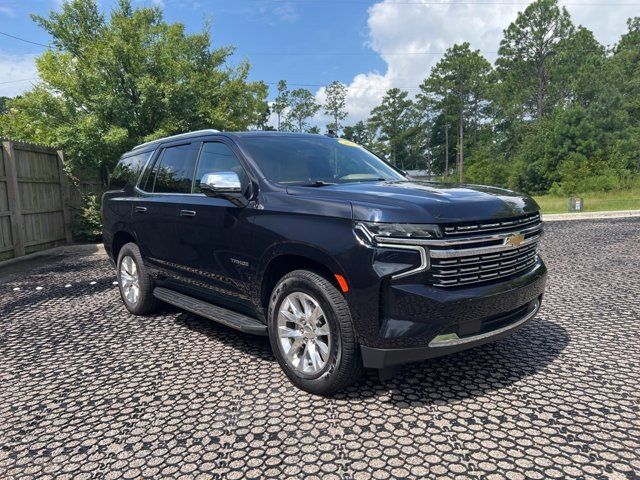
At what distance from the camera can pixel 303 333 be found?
329 cm

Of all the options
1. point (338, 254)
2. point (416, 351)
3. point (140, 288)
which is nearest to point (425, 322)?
point (416, 351)

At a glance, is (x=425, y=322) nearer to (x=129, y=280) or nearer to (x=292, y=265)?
(x=292, y=265)

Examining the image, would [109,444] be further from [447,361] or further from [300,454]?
[447,361]

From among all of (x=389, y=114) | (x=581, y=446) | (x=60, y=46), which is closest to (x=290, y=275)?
(x=581, y=446)

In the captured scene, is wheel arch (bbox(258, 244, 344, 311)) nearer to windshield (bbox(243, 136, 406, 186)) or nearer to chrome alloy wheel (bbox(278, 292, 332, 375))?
chrome alloy wheel (bbox(278, 292, 332, 375))

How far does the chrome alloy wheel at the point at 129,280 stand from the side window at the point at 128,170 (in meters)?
0.95

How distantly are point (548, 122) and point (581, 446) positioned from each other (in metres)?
49.7

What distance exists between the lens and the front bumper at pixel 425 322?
2809 millimetres

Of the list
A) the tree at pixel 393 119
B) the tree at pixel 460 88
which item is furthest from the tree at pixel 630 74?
the tree at pixel 393 119

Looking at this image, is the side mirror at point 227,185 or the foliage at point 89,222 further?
the foliage at point 89,222

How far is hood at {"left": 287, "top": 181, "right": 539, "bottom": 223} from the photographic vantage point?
2.87 meters

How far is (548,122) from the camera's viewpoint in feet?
150

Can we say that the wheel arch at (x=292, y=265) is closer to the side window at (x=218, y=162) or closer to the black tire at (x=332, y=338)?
the black tire at (x=332, y=338)

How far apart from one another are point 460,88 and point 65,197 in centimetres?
7105
